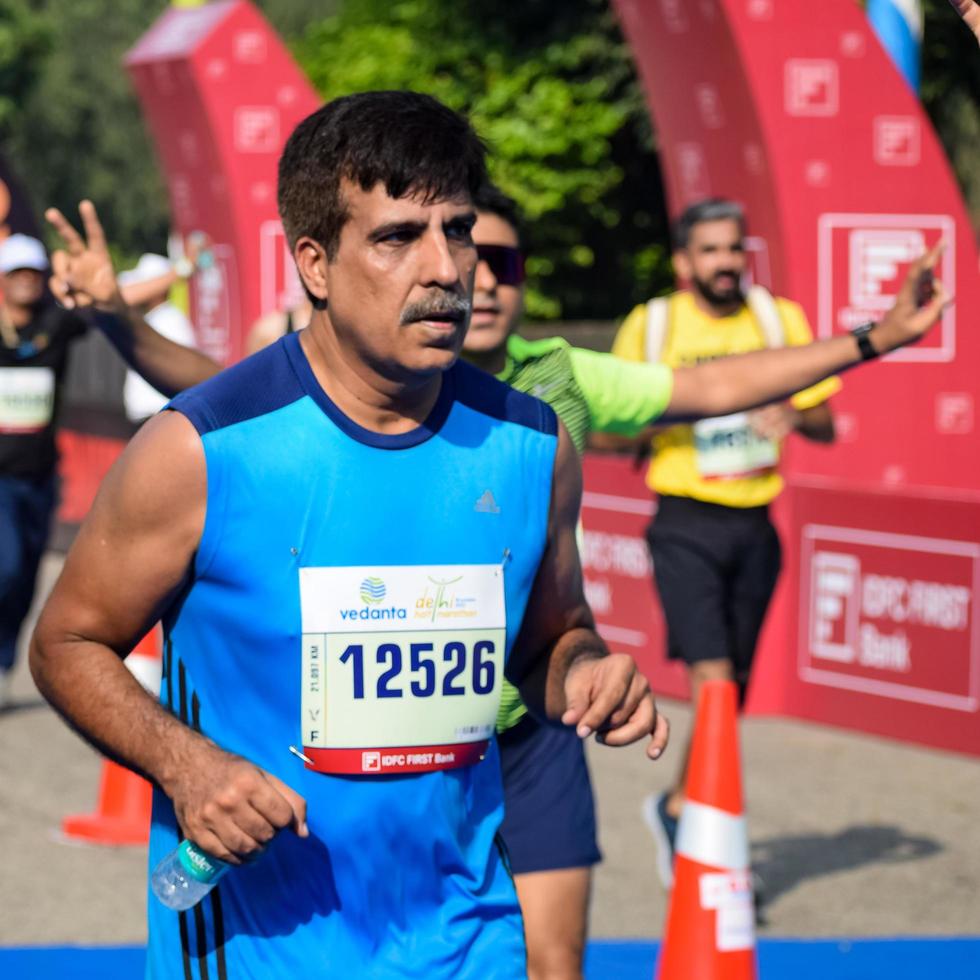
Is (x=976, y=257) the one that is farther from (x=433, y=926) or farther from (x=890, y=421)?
(x=433, y=926)

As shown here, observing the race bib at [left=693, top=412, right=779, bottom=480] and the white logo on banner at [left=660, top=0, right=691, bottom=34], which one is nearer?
the race bib at [left=693, top=412, right=779, bottom=480]

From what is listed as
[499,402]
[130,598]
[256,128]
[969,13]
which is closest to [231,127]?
[256,128]

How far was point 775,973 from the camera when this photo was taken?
18.1 feet

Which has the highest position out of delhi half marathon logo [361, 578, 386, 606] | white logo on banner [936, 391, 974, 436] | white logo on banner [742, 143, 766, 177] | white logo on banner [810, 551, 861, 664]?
white logo on banner [742, 143, 766, 177]

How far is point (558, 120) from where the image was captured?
1182 inches

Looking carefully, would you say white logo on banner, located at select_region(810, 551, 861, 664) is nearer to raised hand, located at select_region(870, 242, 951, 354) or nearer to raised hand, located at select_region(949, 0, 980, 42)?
raised hand, located at select_region(870, 242, 951, 354)

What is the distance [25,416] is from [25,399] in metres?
0.08

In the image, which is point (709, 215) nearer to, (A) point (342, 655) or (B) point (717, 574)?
(B) point (717, 574)

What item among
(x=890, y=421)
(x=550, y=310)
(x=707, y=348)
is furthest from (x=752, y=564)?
(x=550, y=310)

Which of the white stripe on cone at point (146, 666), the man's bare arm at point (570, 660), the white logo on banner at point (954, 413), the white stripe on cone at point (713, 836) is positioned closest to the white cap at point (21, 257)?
the white stripe on cone at point (146, 666)

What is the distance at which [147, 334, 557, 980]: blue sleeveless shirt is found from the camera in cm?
293

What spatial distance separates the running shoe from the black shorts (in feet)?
1.71

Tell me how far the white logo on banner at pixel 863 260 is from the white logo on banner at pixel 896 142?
1.04ft

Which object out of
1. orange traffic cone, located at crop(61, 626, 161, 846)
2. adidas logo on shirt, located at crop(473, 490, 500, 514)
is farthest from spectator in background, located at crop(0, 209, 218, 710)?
adidas logo on shirt, located at crop(473, 490, 500, 514)
